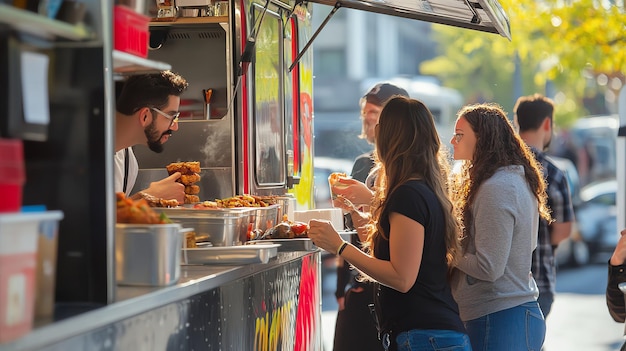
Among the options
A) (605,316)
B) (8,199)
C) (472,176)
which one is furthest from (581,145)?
(8,199)

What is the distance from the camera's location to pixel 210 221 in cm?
436

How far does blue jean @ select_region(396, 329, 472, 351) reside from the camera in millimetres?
4328

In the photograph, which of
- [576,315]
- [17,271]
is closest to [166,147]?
[17,271]

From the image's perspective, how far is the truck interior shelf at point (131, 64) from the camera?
3.33 metres

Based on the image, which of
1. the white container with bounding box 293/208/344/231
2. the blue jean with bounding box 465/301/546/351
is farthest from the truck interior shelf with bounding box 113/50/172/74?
the white container with bounding box 293/208/344/231

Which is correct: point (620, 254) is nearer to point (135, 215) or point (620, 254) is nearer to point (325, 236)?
point (325, 236)

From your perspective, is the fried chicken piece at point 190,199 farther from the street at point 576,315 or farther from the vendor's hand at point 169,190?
the street at point 576,315

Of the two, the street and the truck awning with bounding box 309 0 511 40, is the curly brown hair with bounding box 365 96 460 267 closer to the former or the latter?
the truck awning with bounding box 309 0 511 40

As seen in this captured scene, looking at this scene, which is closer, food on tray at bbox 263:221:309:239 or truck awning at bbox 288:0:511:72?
Result: food on tray at bbox 263:221:309:239

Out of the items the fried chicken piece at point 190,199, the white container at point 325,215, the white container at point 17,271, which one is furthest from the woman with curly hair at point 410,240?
the white container at point 17,271

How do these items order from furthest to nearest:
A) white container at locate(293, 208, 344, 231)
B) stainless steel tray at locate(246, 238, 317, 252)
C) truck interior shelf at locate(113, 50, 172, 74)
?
white container at locate(293, 208, 344, 231) < stainless steel tray at locate(246, 238, 317, 252) < truck interior shelf at locate(113, 50, 172, 74)

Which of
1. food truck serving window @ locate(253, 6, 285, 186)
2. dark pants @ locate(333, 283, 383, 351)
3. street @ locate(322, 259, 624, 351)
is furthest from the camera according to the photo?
street @ locate(322, 259, 624, 351)

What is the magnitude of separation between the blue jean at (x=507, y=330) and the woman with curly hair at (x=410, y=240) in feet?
1.55

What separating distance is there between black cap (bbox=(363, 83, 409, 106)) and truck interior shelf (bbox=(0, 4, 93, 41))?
13.1 ft
